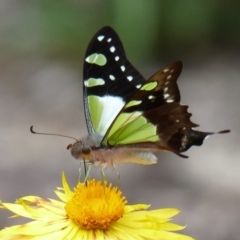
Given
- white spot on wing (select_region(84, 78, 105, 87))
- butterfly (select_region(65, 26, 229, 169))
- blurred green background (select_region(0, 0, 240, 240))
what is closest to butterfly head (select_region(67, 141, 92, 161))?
butterfly (select_region(65, 26, 229, 169))

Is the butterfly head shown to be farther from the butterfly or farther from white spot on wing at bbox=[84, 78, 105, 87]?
white spot on wing at bbox=[84, 78, 105, 87]

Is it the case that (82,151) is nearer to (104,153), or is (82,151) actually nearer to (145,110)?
(104,153)

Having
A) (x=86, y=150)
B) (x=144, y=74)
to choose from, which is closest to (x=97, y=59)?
(x=86, y=150)

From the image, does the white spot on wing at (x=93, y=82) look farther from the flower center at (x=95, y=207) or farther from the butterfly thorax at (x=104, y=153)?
the flower center at (x=95, y=207)

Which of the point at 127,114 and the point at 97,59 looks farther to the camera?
the point at 97,59

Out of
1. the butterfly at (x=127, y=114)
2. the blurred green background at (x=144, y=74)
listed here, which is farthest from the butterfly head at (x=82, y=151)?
the blurred green background at (x=144, y=74)

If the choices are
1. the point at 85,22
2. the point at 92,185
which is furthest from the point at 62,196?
the point at 85,22

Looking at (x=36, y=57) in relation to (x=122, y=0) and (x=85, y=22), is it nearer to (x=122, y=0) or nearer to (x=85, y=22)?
(x=85, y=22)
